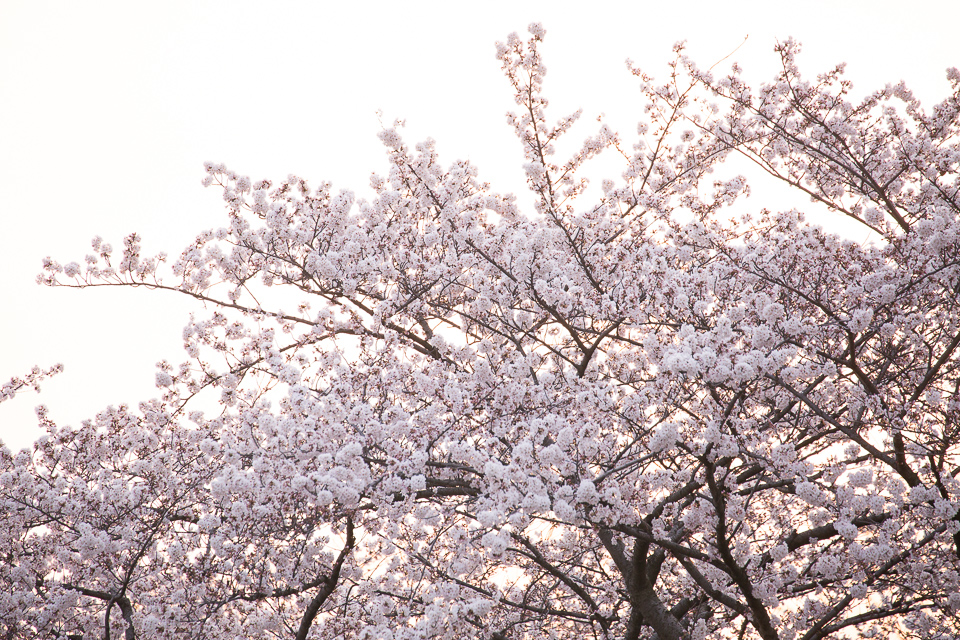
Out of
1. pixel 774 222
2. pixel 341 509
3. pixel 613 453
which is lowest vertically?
pixel 341 509

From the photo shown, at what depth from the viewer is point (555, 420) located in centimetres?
640

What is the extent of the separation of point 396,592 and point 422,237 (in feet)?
13.7

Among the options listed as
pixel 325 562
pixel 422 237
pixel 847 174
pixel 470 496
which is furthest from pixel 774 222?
pixel 325 562

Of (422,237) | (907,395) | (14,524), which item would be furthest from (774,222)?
(14,524)

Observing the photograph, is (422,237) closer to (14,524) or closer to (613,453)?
(613,453)

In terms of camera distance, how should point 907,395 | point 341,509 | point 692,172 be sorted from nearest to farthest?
→ point 341,509 → point 907,395 → point 692,172

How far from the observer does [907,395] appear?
7.76 m

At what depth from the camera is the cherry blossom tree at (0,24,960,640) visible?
6699mm

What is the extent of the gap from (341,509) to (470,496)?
160 centimetres

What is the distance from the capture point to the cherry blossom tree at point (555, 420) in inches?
264

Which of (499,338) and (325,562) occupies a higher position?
(499,338)

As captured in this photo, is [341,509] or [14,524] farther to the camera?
[14,524]

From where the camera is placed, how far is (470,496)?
25.8ft

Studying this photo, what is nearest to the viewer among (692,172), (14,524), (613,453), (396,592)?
(613,453)
